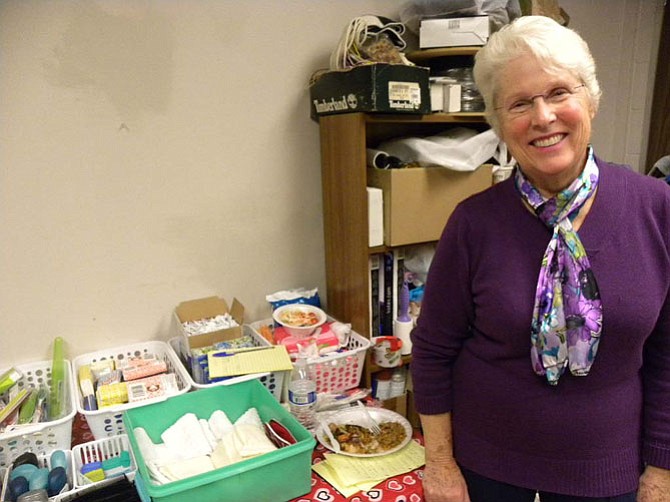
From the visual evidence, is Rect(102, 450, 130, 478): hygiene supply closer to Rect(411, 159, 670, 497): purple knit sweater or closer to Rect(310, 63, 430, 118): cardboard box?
Rect(411, 159, 670, 497): purple knit sweater

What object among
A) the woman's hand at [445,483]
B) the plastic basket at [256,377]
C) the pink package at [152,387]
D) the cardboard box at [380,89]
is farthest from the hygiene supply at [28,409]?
the cardboard box at [380,89]

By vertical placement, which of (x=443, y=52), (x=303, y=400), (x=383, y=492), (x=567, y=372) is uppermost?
(x=443, y=52)

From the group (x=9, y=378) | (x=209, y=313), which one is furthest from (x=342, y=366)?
(x=9, y=378)

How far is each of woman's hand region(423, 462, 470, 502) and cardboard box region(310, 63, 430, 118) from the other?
92 cm

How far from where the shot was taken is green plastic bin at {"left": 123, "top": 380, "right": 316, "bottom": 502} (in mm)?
1094

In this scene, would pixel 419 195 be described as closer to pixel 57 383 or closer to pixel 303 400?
pixel 303 400

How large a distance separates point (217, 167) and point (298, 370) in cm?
69

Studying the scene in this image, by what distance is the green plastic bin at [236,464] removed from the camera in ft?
3.59

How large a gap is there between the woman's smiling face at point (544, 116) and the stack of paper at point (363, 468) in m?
0.80

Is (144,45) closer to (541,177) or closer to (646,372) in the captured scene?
(541,177)

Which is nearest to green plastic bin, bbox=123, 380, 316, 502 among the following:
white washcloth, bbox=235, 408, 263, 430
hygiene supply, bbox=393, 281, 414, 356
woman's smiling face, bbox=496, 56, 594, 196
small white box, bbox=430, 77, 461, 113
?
white washcloth, bbox=235, 408, 263, 430

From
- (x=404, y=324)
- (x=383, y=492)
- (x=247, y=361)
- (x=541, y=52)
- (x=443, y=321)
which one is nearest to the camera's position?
(x=541, y=52)

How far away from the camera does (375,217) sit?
5.14ft

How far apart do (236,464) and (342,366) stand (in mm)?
543
